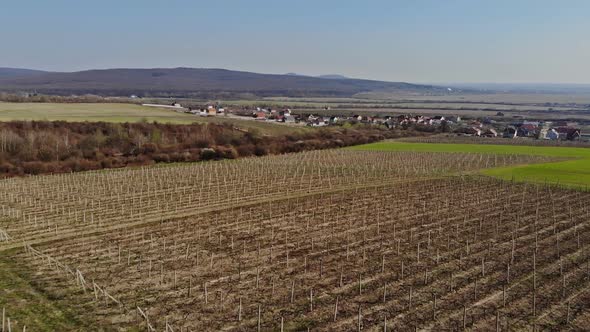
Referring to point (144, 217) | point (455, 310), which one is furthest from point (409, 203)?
point (455, 310)

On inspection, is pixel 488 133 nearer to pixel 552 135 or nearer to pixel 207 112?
pixel 552 135

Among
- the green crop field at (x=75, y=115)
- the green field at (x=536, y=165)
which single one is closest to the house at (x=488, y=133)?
the green field at (x=536, y=165)

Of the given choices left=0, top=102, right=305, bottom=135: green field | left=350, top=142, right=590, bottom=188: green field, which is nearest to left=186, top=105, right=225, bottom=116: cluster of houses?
left=0, top=102, right=305, bottom=135: green field

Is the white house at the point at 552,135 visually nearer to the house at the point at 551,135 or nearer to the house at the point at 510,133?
the house at the point at 551,135

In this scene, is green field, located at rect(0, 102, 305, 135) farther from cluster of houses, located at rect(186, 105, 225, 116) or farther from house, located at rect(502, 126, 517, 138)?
house, located at rect(502, 126, 517, 138)

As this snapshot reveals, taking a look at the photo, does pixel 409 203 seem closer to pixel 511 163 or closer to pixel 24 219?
pixel 24 219

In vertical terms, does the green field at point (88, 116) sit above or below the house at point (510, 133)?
above
